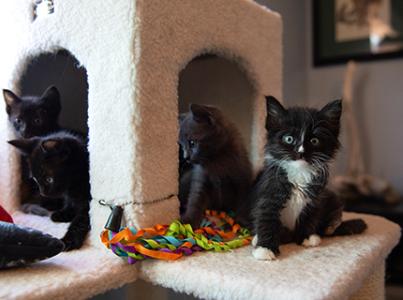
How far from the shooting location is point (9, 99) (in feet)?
3.33

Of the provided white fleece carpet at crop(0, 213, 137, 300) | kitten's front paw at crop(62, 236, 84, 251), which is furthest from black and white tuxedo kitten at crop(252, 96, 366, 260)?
kitten's front paw at crop(62, 236, 84, 251)

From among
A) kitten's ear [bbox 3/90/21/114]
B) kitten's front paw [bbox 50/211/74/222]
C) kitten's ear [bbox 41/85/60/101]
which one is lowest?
kitten's front paw [bbox 50/211/74/222]

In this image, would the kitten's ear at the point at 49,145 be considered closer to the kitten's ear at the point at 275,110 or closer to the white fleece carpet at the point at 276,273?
the white fleece carpet at the point at 276,273

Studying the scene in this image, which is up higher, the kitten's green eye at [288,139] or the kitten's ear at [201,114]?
the kitten's ear at [201,114]

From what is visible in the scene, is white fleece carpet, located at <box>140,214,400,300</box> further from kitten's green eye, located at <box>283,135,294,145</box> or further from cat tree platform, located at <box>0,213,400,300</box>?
kitten's green eye, located at <box>283,135,294,145</box>

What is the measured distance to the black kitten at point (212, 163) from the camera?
97 cm

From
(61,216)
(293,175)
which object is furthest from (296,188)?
(61,216)

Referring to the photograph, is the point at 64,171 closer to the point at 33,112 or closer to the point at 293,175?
the point at 33,112

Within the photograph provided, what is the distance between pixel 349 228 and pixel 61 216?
71cm

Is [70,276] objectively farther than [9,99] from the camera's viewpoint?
No

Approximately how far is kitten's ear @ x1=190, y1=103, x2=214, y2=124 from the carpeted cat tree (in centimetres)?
12

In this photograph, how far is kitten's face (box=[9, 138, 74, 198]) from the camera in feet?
2.86

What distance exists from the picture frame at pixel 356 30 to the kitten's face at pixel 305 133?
1526 millimetres

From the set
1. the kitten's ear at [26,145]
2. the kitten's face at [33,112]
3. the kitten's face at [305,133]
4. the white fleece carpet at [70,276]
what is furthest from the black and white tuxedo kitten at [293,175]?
the kitten's face at [33,112]
